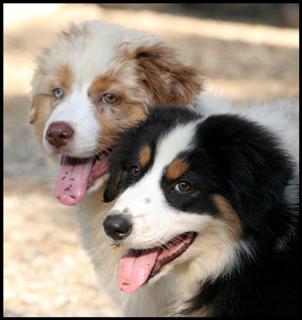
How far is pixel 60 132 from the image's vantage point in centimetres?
470

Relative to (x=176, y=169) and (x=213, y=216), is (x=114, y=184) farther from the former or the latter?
(x=213, y=216)

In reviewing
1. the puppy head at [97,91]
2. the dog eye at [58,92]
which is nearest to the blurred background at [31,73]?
the puppy head at [97,91]

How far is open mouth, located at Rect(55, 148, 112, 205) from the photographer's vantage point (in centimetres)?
485

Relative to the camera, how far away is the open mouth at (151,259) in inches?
165

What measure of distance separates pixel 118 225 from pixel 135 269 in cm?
37

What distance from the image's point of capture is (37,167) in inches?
365

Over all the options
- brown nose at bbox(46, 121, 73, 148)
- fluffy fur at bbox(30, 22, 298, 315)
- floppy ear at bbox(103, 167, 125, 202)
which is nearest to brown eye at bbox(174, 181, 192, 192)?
floppy ear at bbox(103, 167, 125, 202)

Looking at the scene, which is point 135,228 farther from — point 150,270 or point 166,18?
point 166,18

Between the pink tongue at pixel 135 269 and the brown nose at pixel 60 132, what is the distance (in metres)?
0.80

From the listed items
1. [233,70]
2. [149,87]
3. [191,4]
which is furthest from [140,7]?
[149,87]

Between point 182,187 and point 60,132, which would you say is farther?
point 60,132

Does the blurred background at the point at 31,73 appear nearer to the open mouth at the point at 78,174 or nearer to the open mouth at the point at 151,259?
the open mouth at the point at 78,174

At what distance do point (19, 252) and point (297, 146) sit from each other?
2.99m

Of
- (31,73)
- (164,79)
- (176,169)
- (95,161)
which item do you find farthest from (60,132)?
(31,73)
